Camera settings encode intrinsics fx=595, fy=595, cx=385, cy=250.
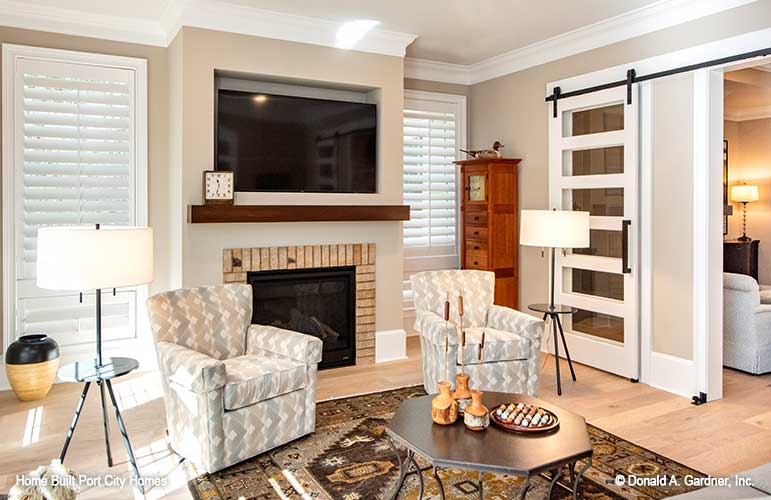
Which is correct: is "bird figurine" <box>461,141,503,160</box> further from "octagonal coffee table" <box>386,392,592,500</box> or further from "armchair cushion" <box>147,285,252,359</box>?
"octagonal coffee table" <box>386,392,592,500</box>

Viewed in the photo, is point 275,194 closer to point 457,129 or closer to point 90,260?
point 90,260

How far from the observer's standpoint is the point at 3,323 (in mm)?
4426

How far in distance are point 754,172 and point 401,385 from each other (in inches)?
230

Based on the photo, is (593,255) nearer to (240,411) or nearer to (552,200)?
(552,200)

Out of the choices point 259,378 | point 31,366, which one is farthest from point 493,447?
point 31,366

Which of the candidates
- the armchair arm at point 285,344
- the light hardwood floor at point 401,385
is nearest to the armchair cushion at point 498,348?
the light hardwood floor at point 401,385

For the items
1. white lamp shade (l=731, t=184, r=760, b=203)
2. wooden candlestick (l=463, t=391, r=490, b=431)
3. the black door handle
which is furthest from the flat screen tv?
white lamp shade (l=731, t=184, r=760, b=203)

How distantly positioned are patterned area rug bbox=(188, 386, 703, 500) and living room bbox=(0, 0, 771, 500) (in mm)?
22

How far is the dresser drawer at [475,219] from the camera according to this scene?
18.7 ft

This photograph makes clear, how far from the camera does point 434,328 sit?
13.0ft

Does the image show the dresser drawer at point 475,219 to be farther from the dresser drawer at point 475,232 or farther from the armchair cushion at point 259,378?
the armchair cushion at point 259,378

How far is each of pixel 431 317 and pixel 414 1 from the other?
2.26 meters

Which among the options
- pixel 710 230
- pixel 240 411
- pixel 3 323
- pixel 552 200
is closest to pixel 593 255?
pixel 552 200

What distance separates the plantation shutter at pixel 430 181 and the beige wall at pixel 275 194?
792mm
